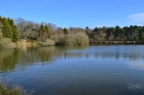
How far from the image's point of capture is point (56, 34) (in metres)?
85.5

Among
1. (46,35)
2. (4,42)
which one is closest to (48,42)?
(46,35)

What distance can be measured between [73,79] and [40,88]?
359cm

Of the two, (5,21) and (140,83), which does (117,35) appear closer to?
(5,21)

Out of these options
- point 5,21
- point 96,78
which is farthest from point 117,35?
point 96,78

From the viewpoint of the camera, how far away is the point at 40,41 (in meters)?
85.9

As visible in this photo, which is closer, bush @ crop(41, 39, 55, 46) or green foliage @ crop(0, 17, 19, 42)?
green foliage @ crop(0, 17, 19, 42)

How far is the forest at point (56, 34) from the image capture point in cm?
6255

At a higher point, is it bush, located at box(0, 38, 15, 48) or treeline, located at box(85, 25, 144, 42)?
treeline, located at box(85, 25, 144, 42)

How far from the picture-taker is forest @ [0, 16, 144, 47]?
6255 centimetres

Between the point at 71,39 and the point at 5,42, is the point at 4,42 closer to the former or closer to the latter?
→ the point at 5,42

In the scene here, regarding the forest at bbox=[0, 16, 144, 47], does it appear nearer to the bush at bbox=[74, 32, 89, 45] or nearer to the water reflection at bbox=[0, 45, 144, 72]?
the bush at bbox=[74, 32, 89, 45]

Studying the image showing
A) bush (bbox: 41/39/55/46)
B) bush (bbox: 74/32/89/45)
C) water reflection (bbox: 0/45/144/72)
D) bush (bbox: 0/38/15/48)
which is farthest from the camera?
bush (bbox: 74/32/89/45)

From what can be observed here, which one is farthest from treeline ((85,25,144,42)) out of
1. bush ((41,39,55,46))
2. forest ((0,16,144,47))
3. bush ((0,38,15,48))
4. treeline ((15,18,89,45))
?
bush ((0,38,15,48))

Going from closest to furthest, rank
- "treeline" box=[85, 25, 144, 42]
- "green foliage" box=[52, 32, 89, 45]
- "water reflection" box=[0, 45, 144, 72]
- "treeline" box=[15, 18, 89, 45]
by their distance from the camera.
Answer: "water reflection" box=[0, 45, 144, 72], "green foliage" box=[52, 32, 89, 45], "treeline" box=[15, 18, 89, 45], "treeline" box=[85, 25, 144, 42]
